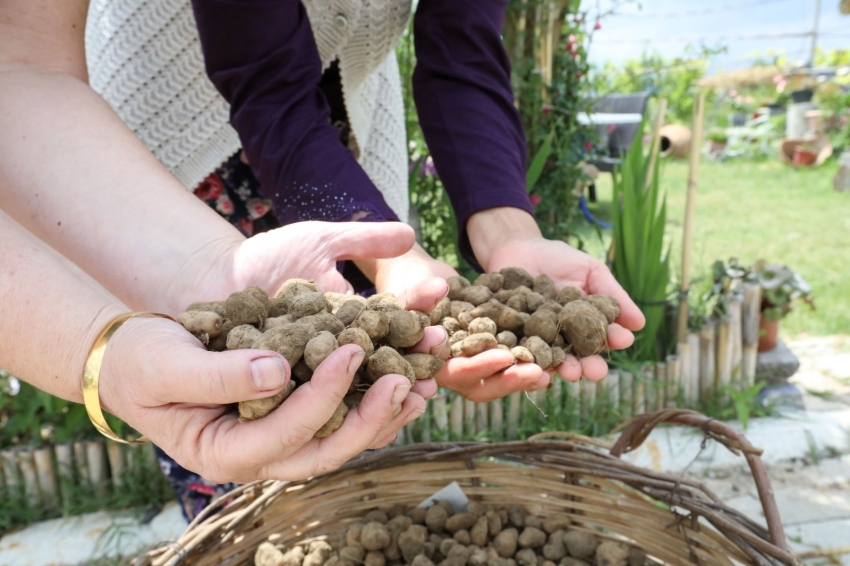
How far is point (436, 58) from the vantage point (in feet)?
5.66

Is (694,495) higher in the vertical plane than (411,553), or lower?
higher

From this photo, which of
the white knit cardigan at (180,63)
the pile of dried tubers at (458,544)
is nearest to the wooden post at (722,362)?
the pile of dried tubers at (458,544)

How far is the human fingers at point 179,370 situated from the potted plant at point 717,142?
8144 millimetres

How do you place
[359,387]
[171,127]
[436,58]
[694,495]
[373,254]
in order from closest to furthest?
[359,387] < [373,254] < [694,495] < [171,127] < [436,58]

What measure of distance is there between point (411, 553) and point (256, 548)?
12.9 inches

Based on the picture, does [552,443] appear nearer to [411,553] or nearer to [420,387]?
[411,553]

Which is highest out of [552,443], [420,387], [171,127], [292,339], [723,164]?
[171,127]

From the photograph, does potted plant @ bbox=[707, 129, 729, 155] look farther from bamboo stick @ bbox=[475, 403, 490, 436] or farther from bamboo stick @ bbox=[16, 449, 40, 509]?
bamboo stick @ bbox=[16, 449, 40, 509]

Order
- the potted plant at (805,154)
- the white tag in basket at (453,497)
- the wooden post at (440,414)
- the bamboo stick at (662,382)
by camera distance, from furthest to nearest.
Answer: the potted plant at (805,154) < the bamboo stick at (662,382) < the wooden post at (440,414) < the white tag in basket at (453,497)

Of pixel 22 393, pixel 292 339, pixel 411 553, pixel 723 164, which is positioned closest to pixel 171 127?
pixel 292 339

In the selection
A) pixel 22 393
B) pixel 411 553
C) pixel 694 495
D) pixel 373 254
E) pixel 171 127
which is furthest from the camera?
pixel 22 393

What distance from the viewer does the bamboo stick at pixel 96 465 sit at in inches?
94.7

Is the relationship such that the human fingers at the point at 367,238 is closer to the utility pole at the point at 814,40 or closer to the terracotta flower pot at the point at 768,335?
the terracotta flower pot at the point at 768,335

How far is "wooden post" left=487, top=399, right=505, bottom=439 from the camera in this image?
2.60 m
